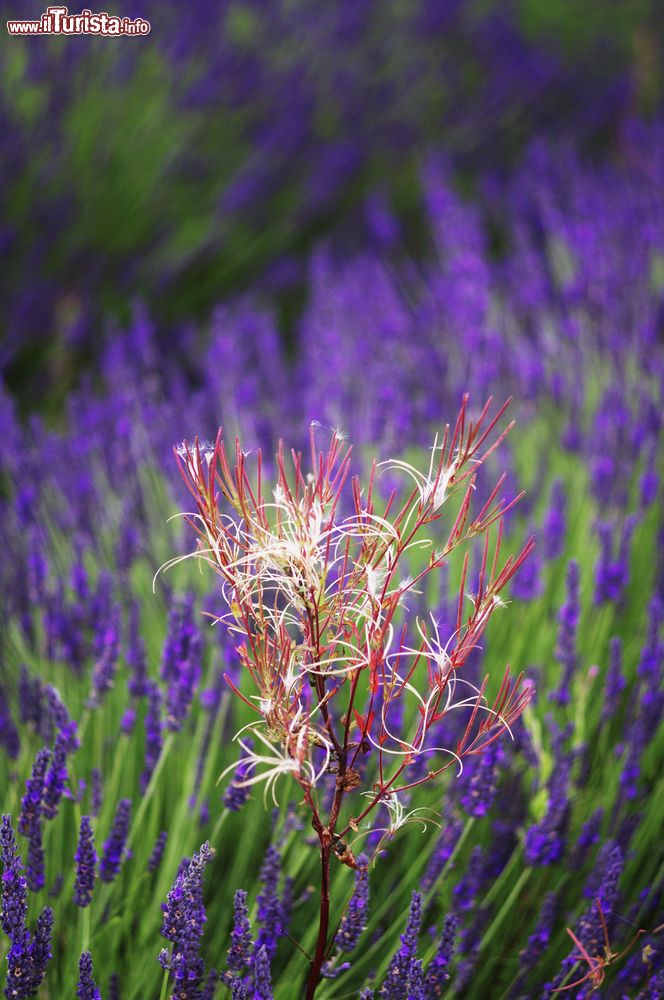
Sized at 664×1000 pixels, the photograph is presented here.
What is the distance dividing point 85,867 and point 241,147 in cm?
288

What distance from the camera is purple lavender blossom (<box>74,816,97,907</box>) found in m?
1.08

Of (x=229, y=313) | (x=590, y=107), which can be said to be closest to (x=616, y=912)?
(x=229, y=313)

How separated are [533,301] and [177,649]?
1861mm

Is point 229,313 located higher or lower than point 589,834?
higher

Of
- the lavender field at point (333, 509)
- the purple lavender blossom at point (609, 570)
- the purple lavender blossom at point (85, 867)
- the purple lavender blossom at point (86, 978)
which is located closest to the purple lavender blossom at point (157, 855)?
the lavender field at point (333, 509)

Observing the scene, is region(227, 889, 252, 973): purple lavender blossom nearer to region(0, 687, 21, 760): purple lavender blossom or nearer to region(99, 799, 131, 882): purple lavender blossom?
region(99, 799, 131, 882): purple lavender blossom

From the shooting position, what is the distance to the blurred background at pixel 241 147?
9.66 ft

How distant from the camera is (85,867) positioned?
109 centimetres

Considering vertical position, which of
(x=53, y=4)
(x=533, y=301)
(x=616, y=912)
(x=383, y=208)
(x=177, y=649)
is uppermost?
(x=53, y=4)

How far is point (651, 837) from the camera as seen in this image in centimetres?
147

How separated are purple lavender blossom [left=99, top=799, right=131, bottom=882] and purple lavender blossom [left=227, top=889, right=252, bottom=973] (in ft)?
0.67

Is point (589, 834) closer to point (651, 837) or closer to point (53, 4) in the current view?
point (651, 837)

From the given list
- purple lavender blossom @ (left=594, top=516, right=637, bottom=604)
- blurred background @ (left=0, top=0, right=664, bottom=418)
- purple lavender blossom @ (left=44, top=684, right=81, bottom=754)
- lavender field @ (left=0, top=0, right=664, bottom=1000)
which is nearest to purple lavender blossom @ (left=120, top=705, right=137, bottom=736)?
lavender field @ (left=0, top=0, right=664, bottom=1000)

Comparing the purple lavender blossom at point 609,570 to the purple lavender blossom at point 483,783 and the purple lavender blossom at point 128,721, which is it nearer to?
the purple lavender blossom at point 483,783
